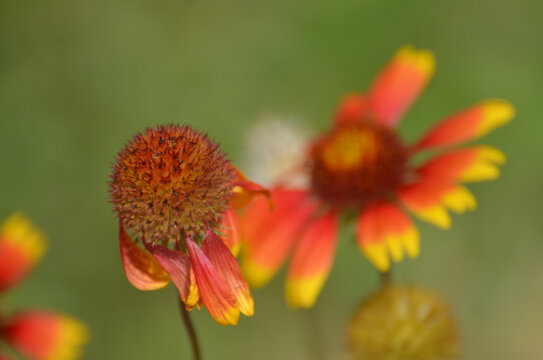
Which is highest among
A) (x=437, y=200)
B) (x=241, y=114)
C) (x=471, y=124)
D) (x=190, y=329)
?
(x=471, y=124)

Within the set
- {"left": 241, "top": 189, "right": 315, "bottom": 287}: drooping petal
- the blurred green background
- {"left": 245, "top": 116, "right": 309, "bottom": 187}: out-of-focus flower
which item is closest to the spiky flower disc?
{"left": 241, "top": 189, "right": 315, "bottom": 287}: drooping petal

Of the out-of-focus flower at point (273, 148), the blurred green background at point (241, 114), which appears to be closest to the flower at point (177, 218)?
the out-of-focus flower at point (273, 148)

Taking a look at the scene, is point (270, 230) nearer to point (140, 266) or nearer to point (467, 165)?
point (467, 165)

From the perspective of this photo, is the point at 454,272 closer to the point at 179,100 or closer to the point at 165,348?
the point at 165,348

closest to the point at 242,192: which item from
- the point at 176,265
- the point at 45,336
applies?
the point at 176,265

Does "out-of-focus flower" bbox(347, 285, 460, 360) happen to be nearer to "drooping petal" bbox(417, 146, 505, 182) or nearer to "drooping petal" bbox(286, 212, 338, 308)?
"drooping petal" bbox(286, 212, 338, 308)

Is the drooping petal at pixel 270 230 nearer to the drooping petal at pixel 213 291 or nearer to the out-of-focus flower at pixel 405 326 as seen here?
the out-of-focus flower at pixel 405 326
